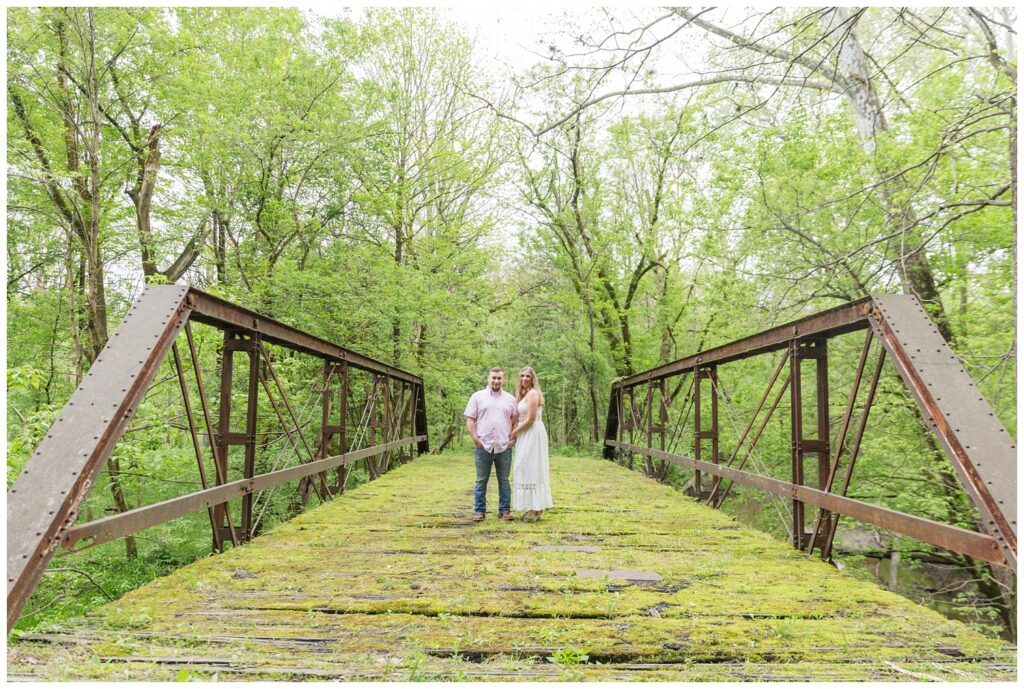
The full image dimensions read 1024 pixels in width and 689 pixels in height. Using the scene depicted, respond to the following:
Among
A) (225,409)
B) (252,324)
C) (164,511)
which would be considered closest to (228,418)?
(225,409)

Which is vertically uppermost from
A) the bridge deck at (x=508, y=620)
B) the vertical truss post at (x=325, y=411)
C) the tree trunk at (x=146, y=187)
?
the tree trunk at (x=146, y=187)

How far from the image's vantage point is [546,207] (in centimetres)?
1764

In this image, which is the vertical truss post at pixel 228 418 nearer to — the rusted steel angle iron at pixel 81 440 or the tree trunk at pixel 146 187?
the rusted steel angle iron at pixel 81 440

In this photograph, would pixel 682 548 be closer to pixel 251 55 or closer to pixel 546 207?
pixel 251 55

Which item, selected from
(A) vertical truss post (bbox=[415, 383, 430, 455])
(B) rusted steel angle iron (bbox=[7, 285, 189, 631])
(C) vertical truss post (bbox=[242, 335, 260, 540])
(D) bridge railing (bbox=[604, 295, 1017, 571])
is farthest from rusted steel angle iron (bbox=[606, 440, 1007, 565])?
(A) vertical truss post (bbox=[415, 383, 430, 455])

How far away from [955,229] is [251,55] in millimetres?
13107

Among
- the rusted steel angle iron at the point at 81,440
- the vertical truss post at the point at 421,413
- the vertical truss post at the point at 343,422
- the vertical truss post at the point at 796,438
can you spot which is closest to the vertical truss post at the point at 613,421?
the vertical truss post at the point at 421,413

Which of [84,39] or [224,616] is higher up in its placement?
[84,39]

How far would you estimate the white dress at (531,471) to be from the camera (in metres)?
5.74

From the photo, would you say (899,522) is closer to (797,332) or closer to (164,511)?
(797,332)

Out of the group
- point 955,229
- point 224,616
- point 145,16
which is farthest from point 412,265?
point 224,616

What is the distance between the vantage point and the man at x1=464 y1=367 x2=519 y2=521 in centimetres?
585

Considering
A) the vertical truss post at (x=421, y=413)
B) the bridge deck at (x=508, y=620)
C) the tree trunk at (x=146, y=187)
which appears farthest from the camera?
the vertical truss post at (x=421, y=413)

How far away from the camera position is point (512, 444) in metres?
5.95
